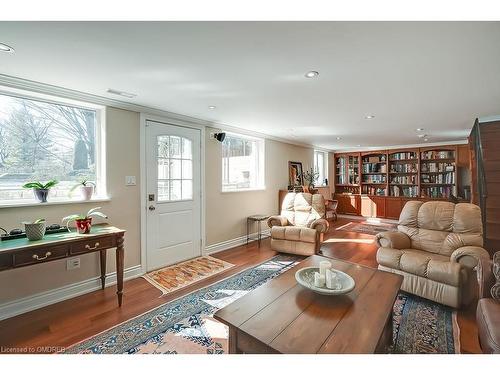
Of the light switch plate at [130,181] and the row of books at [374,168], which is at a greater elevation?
the row of books at [374,168]

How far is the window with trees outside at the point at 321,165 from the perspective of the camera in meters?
7.07

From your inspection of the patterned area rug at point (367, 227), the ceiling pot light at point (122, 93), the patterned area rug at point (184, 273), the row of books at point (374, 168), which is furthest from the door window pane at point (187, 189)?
the row of books at point (374, 168)

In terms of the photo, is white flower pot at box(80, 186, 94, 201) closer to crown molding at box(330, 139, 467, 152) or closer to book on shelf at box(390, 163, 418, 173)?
crown molding at box(330, 139, 467, 152)

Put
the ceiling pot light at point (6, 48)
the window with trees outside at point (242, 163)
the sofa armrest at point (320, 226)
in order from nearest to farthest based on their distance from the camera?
1. the ceiling pot light at point (6, 48)
2. the sofa armrest at point (320, 226)
3. the window with trees outside at point (242, 163)

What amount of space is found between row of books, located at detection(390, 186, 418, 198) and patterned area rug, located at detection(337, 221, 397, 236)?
1072 millimetres

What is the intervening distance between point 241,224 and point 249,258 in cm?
90

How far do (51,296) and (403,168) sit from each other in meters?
7.81

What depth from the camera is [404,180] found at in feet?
21.9

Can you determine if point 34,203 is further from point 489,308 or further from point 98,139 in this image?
point 489,308

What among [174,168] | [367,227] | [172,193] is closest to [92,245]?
[172,193]

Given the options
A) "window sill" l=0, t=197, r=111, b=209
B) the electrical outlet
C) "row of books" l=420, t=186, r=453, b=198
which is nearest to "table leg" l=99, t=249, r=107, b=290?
the electrical outlet

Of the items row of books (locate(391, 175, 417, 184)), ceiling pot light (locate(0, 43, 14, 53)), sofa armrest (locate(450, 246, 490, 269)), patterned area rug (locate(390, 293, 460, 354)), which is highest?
ceiling pot light (locate(0, 43, 14, 53))

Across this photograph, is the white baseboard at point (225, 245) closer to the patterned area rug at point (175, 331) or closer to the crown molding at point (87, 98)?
the patterned area rug at point (175, 331)

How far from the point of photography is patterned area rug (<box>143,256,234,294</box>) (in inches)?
107
